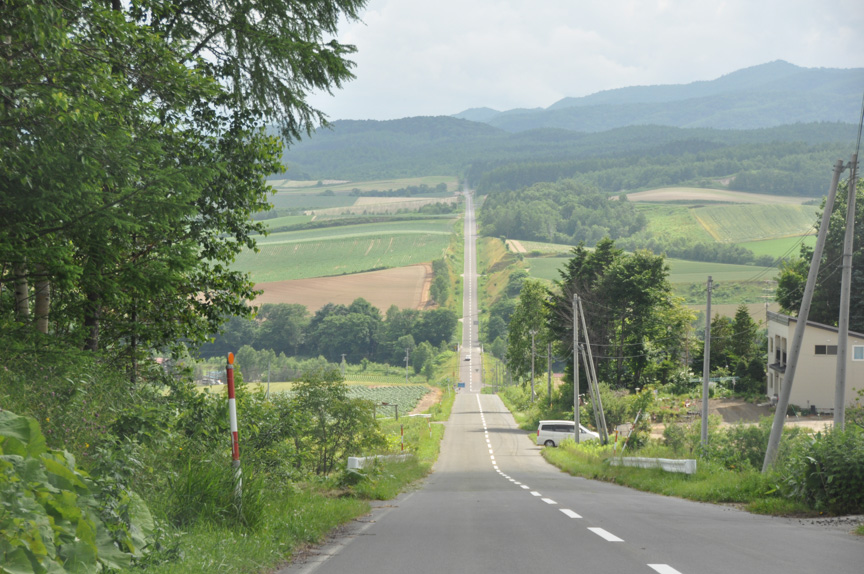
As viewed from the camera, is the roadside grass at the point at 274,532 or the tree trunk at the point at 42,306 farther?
the tree trunk at the point at 42,306

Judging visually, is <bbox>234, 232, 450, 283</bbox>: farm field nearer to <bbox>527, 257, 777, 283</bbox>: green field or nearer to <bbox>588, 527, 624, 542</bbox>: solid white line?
<bbox>527, 257, 777, 283</bbox>: green field

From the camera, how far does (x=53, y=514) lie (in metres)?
4.89

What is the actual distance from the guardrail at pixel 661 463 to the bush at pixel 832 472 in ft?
19.5

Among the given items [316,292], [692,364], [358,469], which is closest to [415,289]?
[316,292]

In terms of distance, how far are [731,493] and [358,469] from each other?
718 cm

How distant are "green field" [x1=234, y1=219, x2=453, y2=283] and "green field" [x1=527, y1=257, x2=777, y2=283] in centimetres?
2863

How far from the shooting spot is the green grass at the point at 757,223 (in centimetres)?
17825

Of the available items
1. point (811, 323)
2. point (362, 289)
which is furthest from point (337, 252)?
point (811, 323)

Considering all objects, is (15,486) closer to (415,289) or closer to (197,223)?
(197,223)

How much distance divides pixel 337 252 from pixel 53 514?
16349cm

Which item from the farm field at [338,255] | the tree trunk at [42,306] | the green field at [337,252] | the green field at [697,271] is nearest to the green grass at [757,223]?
the green field at [697,271]

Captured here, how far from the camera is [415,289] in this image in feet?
507

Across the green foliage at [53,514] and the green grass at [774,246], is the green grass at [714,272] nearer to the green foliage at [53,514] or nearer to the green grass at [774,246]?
the green grass at [774,246]

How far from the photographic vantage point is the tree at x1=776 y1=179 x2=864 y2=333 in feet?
200
